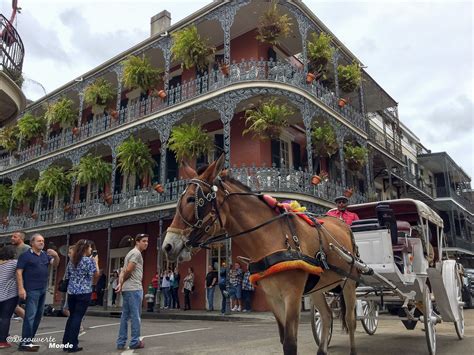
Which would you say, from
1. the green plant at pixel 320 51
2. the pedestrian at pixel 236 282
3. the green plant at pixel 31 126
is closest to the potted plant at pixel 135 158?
the pedestrian at pixel 236 282

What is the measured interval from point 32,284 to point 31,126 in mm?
19393

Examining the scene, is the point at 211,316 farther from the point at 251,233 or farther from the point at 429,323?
the point at 251,233

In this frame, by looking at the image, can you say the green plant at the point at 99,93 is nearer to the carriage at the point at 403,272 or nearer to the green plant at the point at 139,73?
the green plant at the point at 139,73

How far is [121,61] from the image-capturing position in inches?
773

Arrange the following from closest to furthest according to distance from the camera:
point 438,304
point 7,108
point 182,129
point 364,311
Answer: point 438,304
point 364,311
point 7,108
point 182,129

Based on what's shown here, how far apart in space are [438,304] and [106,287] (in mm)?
16194

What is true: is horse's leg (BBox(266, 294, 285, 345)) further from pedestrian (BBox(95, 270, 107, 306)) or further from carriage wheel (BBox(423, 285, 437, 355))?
pedestrian (BBox(95, 270, 107, 306))

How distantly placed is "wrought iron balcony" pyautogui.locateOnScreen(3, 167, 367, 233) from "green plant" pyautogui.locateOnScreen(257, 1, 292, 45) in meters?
4.96

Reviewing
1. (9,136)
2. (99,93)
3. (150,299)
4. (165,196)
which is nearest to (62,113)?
(99,93)

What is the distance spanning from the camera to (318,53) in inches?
651

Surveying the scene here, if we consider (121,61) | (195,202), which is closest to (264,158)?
(121,61)

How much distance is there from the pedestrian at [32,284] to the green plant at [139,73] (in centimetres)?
1214

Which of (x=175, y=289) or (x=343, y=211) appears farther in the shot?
(x=175, y=289)

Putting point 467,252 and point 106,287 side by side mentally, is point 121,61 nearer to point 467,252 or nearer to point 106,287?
point 106,287
